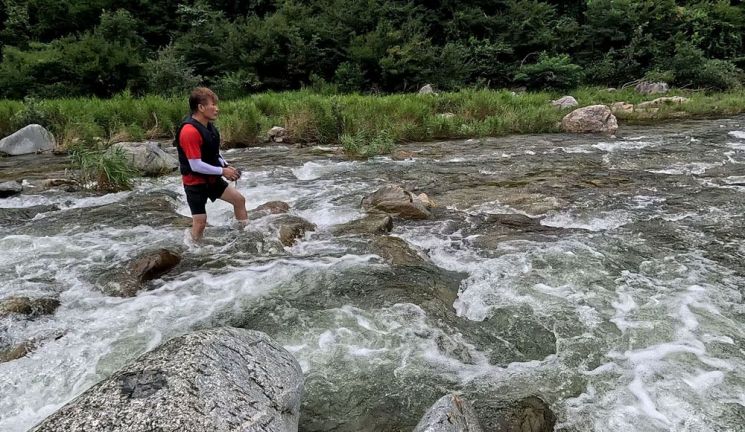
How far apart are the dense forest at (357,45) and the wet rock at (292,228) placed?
1468cm

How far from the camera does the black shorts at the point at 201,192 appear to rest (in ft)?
19.6

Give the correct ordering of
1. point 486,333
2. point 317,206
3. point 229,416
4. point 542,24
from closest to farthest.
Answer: point 229,416, point 486,333, point 317,206, point 542,24

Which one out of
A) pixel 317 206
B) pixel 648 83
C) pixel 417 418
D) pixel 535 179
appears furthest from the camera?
pixel 648 83

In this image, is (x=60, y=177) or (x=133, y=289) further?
(x=60, y=177)

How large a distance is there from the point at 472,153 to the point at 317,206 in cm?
504

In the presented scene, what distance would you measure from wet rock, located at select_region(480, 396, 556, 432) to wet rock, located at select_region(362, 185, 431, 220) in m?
4.01

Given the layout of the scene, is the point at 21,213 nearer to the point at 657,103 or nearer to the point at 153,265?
the point at 153,265

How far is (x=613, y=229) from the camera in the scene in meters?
6.59

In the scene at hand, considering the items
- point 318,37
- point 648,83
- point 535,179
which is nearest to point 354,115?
point 535,179

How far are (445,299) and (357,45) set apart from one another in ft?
64.4

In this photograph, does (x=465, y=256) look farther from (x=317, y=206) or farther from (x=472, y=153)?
(x=472, y=153)

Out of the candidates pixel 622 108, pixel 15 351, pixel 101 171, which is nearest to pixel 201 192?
pixel 15 351

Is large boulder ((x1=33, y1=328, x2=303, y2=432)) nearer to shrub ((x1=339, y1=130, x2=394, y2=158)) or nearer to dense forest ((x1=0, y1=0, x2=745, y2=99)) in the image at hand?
shrub ((x1=339, y1=130, x2=394, y2=158))

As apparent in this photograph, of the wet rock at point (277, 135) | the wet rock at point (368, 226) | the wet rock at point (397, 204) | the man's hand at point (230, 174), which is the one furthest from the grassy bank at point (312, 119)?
the man's hand at point (230, 174)
